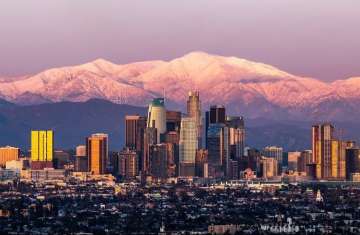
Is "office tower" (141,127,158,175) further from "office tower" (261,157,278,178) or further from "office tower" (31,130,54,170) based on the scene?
"office tower" (261,157,278,178)

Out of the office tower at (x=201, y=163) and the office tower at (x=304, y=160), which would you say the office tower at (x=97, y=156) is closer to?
→ the office tower at (x=201, y=163)

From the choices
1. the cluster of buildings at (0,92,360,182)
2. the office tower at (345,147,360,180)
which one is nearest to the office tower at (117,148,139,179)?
the cluster of buildings at (0,92,360,182)

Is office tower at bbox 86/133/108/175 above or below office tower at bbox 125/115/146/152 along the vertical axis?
below

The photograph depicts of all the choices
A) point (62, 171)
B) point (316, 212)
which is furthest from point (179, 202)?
point (62, 171)

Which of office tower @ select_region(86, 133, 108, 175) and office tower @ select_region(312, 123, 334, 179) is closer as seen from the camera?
office tower @ select_region(312, 123, 334, 179)

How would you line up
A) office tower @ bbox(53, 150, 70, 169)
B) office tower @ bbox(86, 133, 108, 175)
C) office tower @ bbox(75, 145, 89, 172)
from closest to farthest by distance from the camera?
office tower @ bbox(86, 133, 108, 175) → office tower @ bbox(75, 145, 89, 172) → office tower @ bbox(53, 150, 70, 169)

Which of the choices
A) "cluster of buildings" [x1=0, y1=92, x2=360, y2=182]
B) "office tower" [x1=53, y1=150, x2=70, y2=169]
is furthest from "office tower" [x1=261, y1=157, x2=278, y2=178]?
"office tower" [x1=53, y1=150, x2=70, y2=169]

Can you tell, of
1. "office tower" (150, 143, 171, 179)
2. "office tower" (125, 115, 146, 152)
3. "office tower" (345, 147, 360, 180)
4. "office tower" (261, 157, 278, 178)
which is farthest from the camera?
"office tower" (125, 115, 146, 152)
